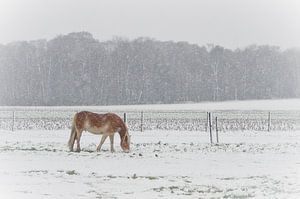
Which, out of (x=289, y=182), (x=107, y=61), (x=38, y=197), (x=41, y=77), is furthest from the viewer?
(x=107, y=61)

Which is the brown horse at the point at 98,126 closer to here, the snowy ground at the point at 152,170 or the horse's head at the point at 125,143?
the horse's head at the point at 125,143

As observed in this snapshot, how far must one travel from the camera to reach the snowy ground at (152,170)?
11.4 meters

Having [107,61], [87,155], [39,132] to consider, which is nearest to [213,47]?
[107,61]

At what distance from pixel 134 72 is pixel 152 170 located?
95.8m

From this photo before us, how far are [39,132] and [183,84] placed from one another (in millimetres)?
84793

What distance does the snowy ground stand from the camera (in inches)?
450

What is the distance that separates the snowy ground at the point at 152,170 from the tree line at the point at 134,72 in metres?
70.9

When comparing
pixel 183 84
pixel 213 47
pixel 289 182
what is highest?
pixel 213 47

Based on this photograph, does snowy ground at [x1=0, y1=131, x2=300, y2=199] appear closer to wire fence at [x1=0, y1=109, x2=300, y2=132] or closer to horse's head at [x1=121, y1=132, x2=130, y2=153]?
horse's head at [x1=121, y1=132, x2=130, y2=153]

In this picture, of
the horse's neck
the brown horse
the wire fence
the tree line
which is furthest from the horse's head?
the tree line

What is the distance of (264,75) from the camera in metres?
117

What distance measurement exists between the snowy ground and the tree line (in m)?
70.9

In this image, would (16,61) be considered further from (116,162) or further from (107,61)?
(116,162)

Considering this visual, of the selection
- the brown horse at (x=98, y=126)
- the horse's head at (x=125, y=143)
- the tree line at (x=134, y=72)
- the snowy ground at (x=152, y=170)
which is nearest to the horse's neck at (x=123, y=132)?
the brown horse at (x=98, y=126)
